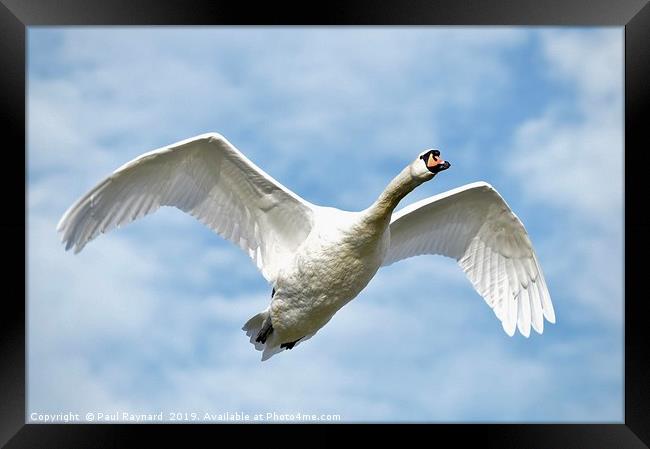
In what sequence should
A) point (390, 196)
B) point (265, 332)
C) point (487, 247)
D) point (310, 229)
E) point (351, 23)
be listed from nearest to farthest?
point (390, 196)
point (351, 23)
point (310, 229)
point (265, 332)
point (487, 247)

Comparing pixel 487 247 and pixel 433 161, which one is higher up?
pixel 487 247

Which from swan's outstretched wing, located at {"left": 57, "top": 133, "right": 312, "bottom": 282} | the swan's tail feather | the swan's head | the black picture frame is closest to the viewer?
the swan's head

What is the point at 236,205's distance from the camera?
10953 mm

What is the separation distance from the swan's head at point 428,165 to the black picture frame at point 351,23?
1.25 metres

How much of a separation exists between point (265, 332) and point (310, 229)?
3.81ft

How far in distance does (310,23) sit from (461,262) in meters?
3.04

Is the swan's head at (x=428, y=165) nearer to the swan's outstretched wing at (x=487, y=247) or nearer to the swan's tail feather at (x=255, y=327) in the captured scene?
the swan's outstretched wing at (x=487, y=247)

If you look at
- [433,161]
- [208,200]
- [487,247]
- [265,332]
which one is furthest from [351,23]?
[265,332]

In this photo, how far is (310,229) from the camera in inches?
420

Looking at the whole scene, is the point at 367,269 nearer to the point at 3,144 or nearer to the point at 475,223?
the point at 475,223

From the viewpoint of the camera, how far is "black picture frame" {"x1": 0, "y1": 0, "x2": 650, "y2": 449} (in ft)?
32.7

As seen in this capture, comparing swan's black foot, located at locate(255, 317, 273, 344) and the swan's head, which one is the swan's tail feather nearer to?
swan's black foot, located at locate(255, 317, 273, 344)

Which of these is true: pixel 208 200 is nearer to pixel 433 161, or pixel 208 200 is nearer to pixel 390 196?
pixel 390 196

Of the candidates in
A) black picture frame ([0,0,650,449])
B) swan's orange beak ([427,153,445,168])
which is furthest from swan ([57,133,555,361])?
black picture frame ([0,0,650,449])
